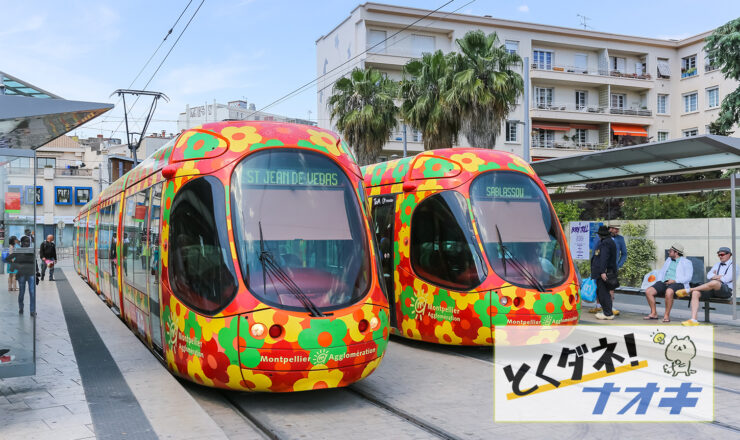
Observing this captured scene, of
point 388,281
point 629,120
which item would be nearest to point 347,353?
point 388,281

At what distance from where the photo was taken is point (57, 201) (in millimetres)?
65000

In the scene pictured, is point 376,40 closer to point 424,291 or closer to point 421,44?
point 421,44

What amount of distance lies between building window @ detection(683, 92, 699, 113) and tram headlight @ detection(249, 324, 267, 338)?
52.1m

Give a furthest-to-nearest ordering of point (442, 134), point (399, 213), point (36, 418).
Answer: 1. point (442, 134)
2. point (399, 213)
3. point (36, 418)

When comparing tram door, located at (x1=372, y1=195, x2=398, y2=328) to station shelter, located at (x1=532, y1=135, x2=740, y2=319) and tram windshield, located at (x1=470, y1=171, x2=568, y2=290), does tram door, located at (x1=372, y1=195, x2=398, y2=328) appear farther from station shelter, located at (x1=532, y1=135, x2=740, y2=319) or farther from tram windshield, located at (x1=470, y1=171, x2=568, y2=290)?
station shelter, located at (x1=532, y1=135, x2=740, y2=319)

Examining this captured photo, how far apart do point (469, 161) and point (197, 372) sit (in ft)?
16.2

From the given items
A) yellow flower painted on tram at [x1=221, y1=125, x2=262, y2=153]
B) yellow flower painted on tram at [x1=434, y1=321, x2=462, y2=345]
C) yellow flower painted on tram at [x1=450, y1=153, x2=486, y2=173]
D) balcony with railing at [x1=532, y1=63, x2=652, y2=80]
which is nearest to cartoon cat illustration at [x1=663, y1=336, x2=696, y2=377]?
yellow flower painted on tram at [x1=434, y1=321, x2=462, y2=345]

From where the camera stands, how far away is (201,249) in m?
7.02

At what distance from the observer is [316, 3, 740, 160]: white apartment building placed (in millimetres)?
45875

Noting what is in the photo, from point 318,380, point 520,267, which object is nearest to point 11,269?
point 318,380

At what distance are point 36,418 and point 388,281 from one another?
18.2 ft

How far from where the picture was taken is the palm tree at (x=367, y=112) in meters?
31.1

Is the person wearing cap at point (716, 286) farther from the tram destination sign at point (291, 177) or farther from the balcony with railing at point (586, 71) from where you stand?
the balcony with railing at point (586, 71)

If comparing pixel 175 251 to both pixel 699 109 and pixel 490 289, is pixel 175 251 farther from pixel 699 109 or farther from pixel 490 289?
pixel 699 109
